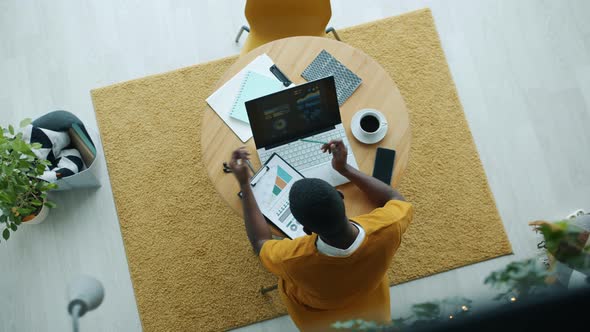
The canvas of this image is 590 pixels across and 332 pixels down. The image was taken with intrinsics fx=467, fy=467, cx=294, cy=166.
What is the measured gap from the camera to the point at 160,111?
268 cm

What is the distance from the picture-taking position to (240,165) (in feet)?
5.64

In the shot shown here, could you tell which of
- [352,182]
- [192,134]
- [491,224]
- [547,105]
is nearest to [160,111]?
[192,134]

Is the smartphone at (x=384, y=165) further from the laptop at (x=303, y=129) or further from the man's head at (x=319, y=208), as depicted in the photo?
the man's head at (x=319, y=208)

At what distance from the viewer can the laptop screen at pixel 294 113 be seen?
1.62 meters

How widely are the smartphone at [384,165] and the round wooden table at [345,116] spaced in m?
0.02

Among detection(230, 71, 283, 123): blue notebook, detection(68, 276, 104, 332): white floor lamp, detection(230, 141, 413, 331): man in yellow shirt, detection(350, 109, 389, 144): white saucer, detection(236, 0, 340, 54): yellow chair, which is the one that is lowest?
detection(230, 141, 413, 331): man in yellow shirt

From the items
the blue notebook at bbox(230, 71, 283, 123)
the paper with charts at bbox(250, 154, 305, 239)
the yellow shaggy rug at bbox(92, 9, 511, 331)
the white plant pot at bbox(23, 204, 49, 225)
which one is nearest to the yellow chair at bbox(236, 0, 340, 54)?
the blue notebook at bbox(230, 71, 283, 123)

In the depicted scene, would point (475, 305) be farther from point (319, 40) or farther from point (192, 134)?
point (192, 134)

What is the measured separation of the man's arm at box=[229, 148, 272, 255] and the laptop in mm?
120

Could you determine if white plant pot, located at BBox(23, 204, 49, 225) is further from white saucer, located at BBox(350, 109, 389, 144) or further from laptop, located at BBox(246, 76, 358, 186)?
white saucer, located at BBox(350, 109, 389, 144)

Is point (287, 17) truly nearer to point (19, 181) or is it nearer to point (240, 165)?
point (240, 165)

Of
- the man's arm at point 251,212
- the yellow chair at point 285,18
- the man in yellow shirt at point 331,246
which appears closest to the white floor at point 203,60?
the yellow chair at point 285,18

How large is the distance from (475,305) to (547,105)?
8.45 ft

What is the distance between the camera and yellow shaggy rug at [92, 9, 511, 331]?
95.3 inches
